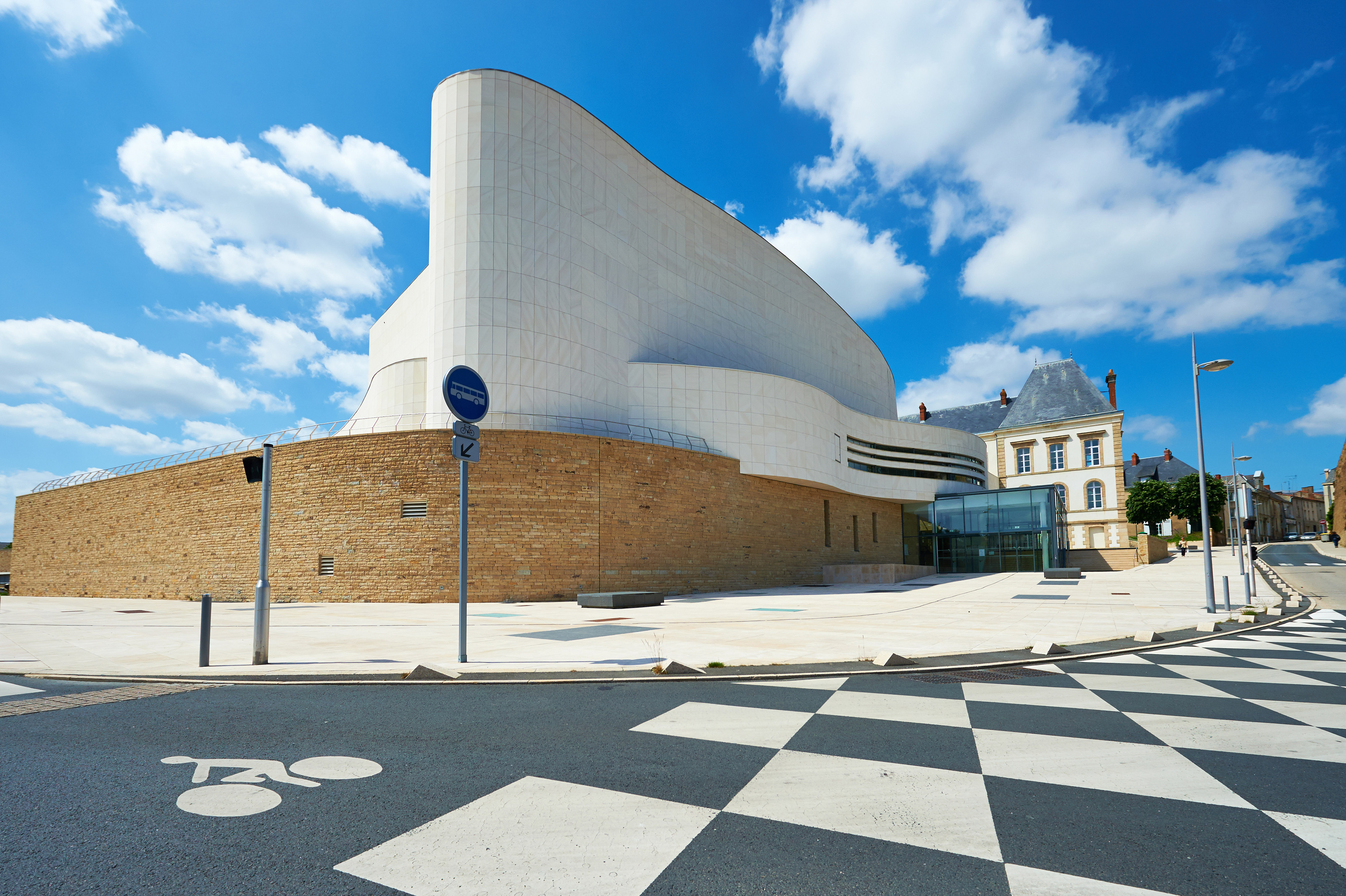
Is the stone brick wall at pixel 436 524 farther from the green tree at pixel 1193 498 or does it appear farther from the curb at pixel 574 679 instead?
the green tree at pixel 1193 498

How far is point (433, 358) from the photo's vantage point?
27.7 meters

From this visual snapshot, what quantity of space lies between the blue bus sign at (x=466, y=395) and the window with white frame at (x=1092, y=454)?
64320mm

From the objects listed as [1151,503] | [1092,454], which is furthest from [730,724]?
[1151,503]

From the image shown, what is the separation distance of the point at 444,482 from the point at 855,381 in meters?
38.3

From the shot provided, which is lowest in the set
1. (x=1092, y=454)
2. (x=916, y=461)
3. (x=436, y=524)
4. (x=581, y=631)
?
(x=581, y=631)

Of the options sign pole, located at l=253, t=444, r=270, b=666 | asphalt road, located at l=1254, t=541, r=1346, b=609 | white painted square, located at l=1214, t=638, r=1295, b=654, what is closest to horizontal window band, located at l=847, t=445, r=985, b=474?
asphalt road, located at l=1254, t=541, r=1346, b=609

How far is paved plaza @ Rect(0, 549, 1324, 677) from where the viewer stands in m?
8.67

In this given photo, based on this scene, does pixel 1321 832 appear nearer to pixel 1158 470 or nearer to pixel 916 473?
pixel 916 473

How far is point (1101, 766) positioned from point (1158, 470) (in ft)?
337

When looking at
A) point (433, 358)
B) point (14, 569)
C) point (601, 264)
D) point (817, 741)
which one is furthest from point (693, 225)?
point (14, 569)

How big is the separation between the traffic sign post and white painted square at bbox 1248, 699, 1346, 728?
782cm

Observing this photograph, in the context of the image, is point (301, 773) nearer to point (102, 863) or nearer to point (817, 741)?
point (102, 863)

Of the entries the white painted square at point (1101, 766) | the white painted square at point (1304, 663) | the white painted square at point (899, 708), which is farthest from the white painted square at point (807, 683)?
the white painted square at point (1304, 663)

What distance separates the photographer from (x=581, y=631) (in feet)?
42.3
